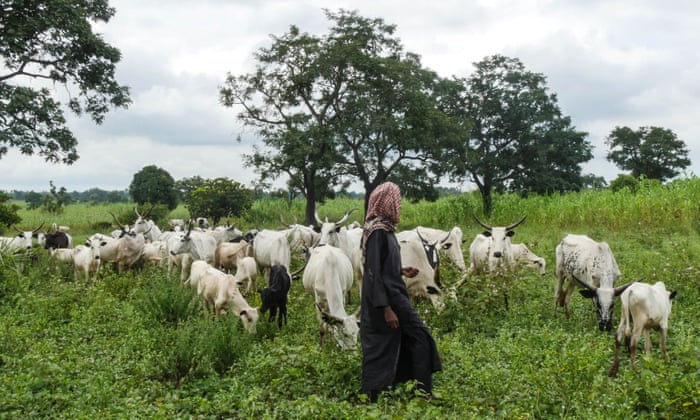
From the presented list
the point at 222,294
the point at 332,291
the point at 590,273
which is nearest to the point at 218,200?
the point at 222,294

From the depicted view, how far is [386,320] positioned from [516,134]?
27.6m

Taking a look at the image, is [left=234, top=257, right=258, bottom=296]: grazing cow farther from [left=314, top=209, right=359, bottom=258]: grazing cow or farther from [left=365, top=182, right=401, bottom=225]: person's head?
[left=365, top=182, right=401, bottom=225]: person's head

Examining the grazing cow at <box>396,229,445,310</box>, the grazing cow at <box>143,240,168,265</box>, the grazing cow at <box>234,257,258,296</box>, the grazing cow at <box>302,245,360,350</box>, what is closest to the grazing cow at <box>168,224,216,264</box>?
the grazing cow at <box>143,240,168,265</box>

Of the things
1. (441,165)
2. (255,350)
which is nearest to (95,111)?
(441,165)

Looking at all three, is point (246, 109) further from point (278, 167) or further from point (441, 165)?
point (441, 165)

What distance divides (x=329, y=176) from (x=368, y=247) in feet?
73.7

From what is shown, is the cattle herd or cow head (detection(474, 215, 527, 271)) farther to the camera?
cow head (detection(474, 215, 527, 271))

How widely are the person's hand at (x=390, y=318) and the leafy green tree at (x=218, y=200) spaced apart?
22236mm

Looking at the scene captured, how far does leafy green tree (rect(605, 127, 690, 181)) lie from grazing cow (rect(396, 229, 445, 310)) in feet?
140

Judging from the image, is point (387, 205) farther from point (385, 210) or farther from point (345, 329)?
point (345, 329)

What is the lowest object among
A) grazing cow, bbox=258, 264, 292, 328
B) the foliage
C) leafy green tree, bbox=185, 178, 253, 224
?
grazing cow, bbox=258, 264, 292, 328

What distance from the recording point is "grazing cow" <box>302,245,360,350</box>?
655 centimetres

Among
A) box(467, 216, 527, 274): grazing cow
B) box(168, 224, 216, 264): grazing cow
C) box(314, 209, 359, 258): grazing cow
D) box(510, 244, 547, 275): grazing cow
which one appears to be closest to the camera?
box(467, 216, 527, 274): grazing cow

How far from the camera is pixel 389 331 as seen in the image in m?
5.22
